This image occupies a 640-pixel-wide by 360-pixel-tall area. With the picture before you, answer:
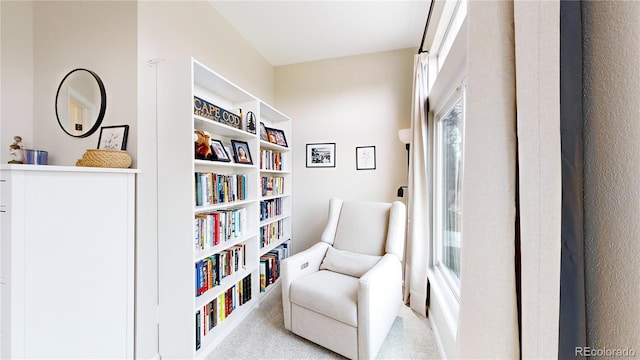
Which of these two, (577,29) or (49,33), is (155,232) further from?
(577,29)

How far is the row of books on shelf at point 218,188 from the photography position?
5.70 feet

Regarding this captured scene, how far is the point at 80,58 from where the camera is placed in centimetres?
169

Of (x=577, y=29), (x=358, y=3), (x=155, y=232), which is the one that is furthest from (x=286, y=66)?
(x=577, y=29)

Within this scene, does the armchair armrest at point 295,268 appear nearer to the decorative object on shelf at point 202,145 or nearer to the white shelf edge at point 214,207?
the white shelf edge at point 214,207

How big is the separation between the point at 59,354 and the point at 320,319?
1460 millimetres

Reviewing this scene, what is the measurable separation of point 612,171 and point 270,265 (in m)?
2.61

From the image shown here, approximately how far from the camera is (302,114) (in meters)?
3.17

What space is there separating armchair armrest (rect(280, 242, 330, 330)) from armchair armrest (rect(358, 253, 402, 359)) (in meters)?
0.58

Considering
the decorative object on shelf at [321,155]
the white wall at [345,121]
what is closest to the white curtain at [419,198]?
the white wall at [345,121]

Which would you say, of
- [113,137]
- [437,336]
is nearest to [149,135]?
[113,137]

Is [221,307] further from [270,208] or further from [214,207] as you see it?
[270,208]

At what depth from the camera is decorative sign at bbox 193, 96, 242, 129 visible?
173 centimetres

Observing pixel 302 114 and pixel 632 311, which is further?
pixel 302 114

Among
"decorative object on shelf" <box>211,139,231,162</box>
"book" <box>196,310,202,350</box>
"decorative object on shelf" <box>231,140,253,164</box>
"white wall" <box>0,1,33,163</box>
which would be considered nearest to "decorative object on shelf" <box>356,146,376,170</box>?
"decorative object on shelf" <box>231,140,253,164</box>
